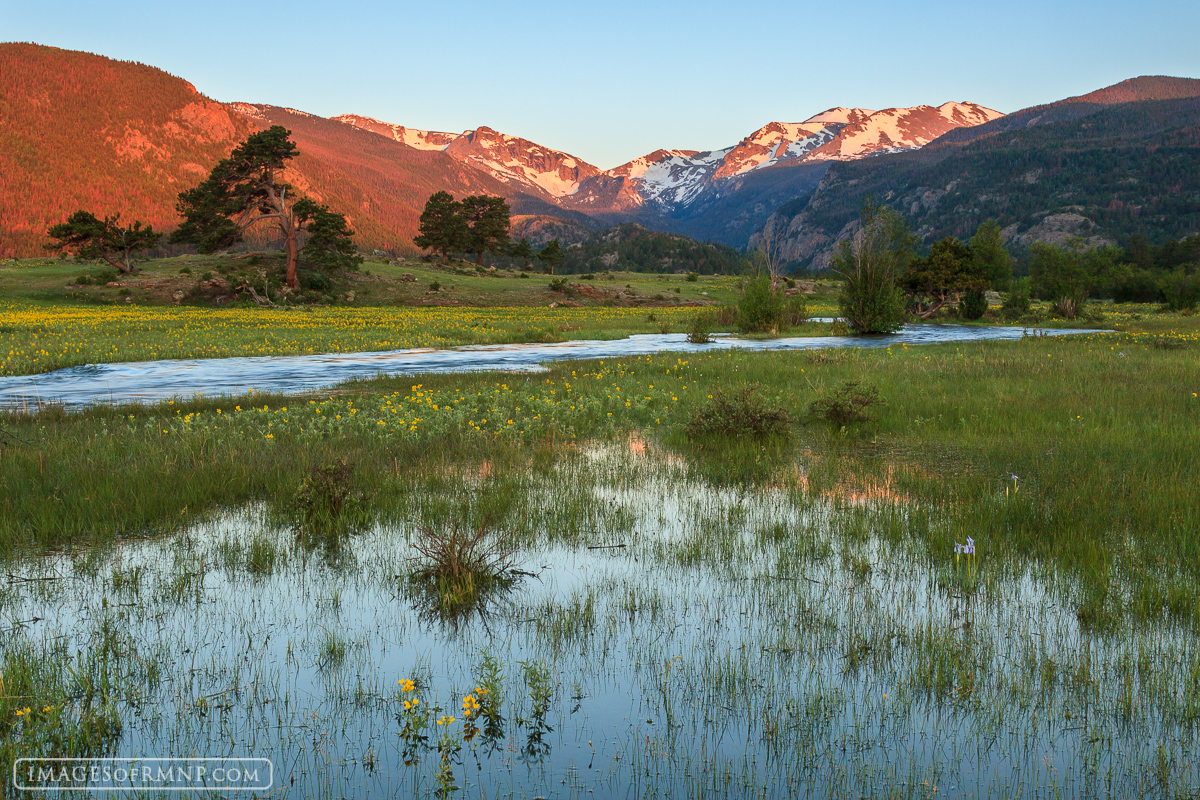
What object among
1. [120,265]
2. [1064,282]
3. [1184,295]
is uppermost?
[120,265]

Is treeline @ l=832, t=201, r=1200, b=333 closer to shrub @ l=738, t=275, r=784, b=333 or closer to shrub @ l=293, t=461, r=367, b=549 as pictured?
shrub @ l=738, t=275, r=784, b=333

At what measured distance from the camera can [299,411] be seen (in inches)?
504

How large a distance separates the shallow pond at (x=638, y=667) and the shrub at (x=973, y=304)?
1672 inches

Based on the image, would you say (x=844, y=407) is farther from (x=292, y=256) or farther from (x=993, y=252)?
(x=993, y=252)

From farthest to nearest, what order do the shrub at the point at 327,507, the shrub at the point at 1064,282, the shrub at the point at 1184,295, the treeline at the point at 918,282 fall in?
1. the shrub at the point at 1184,295
2. the shrub at the point at 1064,282
3. the treeline at the point at 918,282
4. the shrub at the point at 327,507

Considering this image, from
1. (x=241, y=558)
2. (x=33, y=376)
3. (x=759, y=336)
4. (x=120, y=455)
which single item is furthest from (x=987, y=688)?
(x=759, y=336)

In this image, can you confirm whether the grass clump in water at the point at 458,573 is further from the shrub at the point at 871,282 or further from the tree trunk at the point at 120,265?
the tree trunk at the point at 120,265

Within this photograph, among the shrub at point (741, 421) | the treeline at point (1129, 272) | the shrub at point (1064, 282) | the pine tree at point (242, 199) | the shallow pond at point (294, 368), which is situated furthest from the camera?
the treeline at point (1129, 272)

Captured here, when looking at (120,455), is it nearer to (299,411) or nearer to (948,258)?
(299,411)

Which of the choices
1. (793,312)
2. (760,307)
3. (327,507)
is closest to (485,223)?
(793,312)

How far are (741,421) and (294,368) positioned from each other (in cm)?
1528

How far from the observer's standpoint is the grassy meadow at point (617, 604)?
3.49 meters

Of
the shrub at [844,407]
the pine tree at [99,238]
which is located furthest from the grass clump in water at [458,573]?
the pine tree at [99,238]

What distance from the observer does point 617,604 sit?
5.19 m
